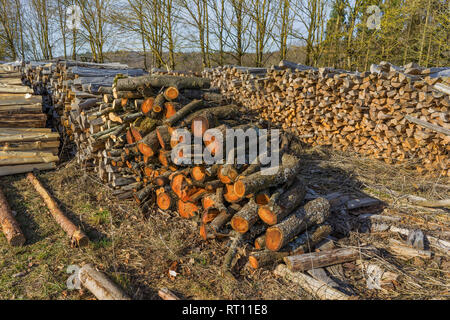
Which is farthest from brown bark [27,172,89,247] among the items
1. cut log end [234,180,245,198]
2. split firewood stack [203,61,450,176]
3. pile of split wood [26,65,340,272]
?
split firewood stack [203,61,450,176]

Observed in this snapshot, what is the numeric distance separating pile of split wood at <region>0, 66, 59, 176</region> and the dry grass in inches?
36.4

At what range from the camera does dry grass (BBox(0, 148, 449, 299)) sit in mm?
2941

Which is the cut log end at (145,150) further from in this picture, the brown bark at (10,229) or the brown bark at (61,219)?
the brown bark at (10,229)

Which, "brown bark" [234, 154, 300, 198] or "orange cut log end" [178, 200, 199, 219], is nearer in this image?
"brown bark" [234, 154, 300, 198]

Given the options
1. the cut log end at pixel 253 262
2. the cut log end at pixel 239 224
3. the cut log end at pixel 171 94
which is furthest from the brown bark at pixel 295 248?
the cut log end at pixel 171 94

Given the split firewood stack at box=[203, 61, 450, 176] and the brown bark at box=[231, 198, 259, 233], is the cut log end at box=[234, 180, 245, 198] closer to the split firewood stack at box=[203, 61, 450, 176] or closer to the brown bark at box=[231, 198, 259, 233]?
the brown bark at box=[231, 198, 259, 233]

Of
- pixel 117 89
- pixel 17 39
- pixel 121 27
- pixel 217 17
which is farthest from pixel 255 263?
pixel 17 39

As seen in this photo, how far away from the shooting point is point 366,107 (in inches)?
237

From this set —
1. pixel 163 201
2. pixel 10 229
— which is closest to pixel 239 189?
pixel 163 201

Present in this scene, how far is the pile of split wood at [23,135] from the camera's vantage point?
→ 6.15m

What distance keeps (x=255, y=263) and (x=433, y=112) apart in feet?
14.3

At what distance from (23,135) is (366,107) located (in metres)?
7.48

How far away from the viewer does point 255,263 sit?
10.3ft

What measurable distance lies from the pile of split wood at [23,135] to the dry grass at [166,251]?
0.93m
